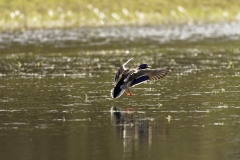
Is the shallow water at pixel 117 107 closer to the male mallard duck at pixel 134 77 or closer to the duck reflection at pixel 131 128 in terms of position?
the duck reflection at pixel 131 128

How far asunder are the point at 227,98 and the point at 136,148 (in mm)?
9004

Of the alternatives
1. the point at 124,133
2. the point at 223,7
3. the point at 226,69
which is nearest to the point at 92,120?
the point at 124,133

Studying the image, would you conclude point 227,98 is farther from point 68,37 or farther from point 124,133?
point 68,37

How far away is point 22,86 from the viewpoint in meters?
31.5

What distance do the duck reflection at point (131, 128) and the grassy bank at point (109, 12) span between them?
6904cm

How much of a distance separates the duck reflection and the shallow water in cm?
3

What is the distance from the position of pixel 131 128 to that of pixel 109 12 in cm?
8390

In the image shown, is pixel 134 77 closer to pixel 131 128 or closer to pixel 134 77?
pixel 134 77

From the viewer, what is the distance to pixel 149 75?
81.1 ft

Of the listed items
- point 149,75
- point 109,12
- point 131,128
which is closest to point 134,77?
point 149,75

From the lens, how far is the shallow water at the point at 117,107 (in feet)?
58.9

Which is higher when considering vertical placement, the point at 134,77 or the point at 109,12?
the point at 109,12

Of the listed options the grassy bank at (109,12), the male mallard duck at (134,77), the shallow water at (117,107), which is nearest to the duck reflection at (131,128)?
the shallow water at (117,107)

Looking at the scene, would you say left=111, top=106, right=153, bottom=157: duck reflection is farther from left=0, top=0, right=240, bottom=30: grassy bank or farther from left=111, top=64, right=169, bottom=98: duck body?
left=0, top=0, right=240, bottom=30: grassy bank
